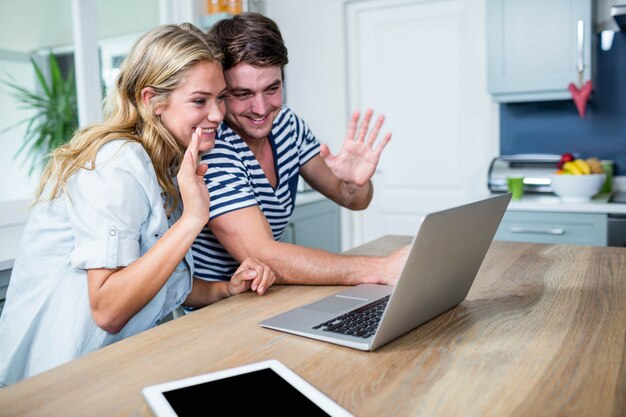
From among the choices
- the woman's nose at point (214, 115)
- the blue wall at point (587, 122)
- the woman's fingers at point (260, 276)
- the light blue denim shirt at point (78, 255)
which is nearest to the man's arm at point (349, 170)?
the woman's nose at point (214, 115)

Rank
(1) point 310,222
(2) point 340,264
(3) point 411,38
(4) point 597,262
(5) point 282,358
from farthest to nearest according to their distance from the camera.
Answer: (3) point 411,38
(1) point 310,222
(4) point 597,262
(2) point 340,264
(5) point 282,358

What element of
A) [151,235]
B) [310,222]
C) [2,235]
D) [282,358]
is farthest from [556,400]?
[310,222]

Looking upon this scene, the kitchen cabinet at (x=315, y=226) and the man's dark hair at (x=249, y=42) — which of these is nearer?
the man's dark hair at (x=249, y=42)

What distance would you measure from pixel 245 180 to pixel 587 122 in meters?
2.84

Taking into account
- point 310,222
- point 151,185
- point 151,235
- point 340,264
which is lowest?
point 310,222

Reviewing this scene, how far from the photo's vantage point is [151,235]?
130 centimetres

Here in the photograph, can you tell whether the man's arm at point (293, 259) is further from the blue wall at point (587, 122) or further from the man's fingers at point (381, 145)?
the blue wall at point (587, 122)

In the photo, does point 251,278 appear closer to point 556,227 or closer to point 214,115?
point 214,115

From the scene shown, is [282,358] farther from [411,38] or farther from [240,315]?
[411,38]

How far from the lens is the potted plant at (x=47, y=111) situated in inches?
114

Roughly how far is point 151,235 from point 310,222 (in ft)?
7.81

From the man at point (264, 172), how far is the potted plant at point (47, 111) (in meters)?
1.61

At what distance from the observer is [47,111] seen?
2998 millimetres

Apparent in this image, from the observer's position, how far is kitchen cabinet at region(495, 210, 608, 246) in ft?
9.82
